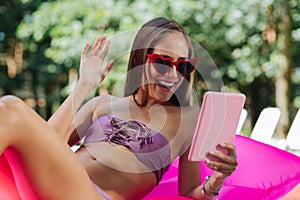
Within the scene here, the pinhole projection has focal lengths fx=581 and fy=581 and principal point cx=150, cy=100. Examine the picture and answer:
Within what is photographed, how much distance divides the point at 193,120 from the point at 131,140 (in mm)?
238

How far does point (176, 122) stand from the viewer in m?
2.04

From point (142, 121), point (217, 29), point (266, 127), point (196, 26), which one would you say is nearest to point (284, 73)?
point (217, 29)

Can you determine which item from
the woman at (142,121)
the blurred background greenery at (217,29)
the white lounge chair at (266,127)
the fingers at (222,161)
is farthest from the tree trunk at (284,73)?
the fingers at (222,161)

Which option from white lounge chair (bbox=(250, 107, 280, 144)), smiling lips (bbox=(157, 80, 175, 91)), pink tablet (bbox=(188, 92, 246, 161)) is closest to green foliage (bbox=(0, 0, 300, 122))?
white lounge chair (bbox=(250, 107, 280, 144))

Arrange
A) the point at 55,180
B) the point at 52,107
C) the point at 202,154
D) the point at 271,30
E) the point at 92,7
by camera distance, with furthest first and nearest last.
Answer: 1. the point at 52,107
2. the point at 271,30
3. the point at 92,7
4. the point at 202,154
5. the point at 55,180

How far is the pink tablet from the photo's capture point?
1.78 meters

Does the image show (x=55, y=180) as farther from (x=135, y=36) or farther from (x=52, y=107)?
(x=52, y=107)

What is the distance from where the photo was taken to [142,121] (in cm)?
205

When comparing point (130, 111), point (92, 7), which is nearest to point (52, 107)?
point (92, 7)

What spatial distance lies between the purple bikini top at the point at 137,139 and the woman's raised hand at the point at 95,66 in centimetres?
15

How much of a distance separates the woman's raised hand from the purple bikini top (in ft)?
0.48

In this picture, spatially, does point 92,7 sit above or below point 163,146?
below

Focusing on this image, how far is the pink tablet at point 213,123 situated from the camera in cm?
178

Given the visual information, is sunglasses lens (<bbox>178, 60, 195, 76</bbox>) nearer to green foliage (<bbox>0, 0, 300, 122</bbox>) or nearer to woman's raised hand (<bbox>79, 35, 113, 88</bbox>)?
woman's raised hand (<bbox>79, 35, 113, 88</bbox>)
